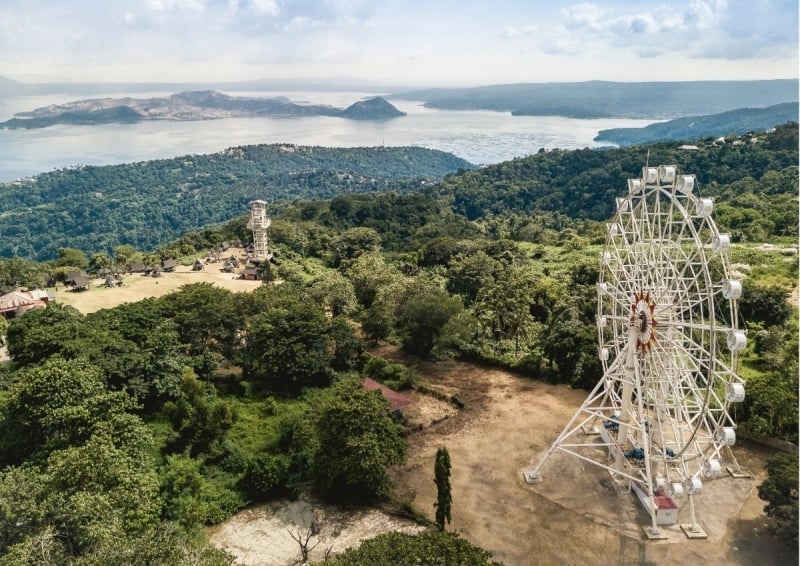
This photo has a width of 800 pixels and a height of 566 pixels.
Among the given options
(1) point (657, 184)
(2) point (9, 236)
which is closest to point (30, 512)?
(1) point (657, 184)

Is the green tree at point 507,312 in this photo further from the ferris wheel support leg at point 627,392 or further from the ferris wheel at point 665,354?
the ferris wheel at point 665,354

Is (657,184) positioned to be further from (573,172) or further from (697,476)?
(573,172)

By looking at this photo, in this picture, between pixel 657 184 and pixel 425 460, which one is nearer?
pixel 657 184

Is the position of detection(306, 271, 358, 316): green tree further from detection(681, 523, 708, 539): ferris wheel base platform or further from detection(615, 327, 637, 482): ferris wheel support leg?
detection(681, 523, 708, 539): ferris wheel base platform

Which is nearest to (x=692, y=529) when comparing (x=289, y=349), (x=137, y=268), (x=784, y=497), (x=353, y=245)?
(x=784, y=497)

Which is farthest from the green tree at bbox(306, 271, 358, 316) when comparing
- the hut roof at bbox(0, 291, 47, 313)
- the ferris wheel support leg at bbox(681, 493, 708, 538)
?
the ferris wheel support leg at bbox(681, 493, 708, 538)
